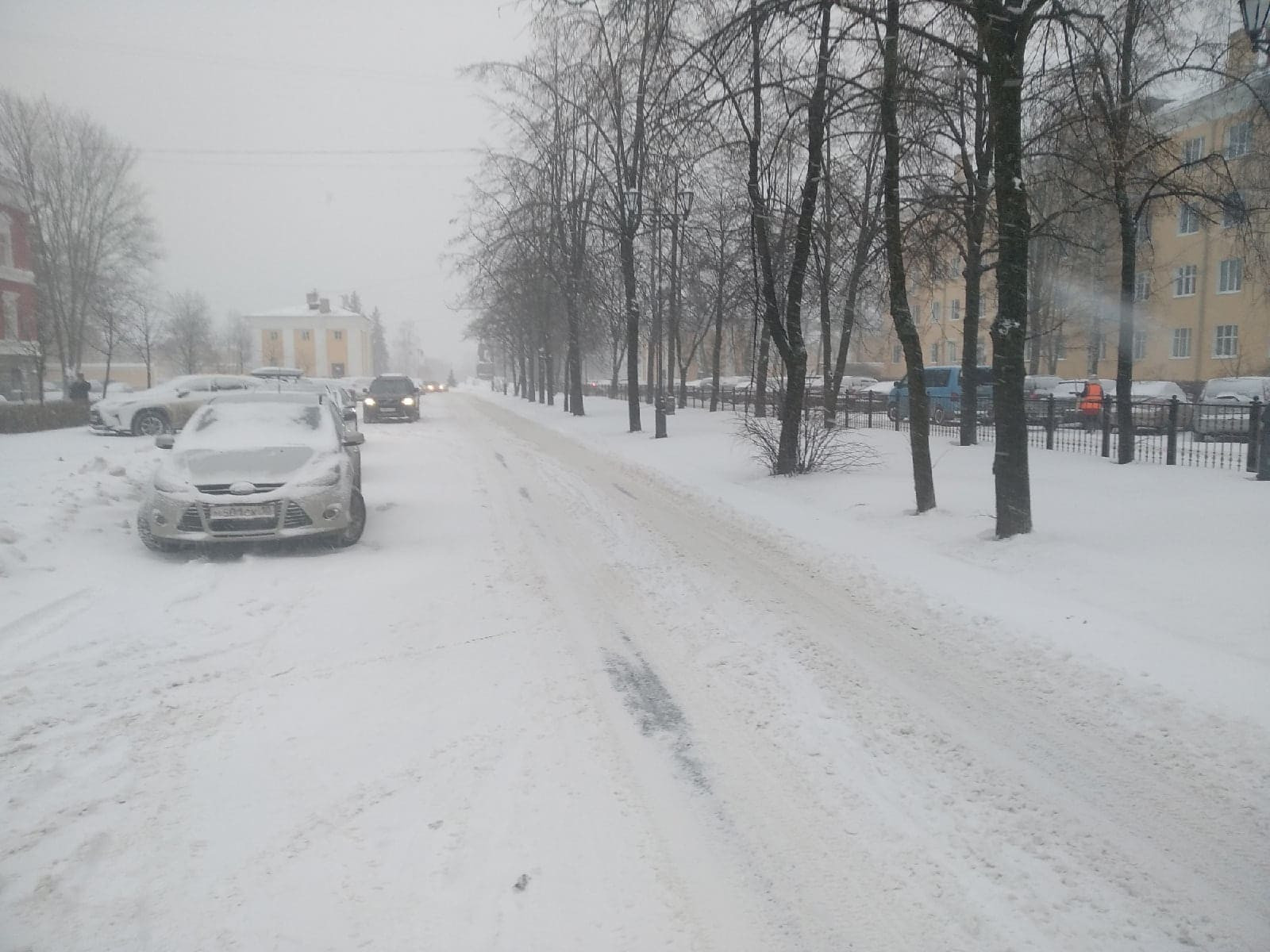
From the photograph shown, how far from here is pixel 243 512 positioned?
7.98 metres

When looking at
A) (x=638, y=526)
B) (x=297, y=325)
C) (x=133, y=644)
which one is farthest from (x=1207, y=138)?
(x=297, y=325)

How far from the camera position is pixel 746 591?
7234mm

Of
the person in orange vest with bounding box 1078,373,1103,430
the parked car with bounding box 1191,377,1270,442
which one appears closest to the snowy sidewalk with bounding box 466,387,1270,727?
the parked car with bounding box 1191,377,1270,442

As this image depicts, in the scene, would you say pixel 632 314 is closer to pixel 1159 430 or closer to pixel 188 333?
pixel 1159 430

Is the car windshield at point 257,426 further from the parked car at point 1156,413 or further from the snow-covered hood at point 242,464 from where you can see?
the parked car at point 1156,413

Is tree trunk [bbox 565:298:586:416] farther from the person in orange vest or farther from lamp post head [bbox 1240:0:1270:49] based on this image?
lamp post head [bbox 1240:0:1270:49]

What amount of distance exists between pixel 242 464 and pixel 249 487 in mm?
449

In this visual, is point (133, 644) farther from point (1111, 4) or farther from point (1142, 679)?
point (1111, 4)

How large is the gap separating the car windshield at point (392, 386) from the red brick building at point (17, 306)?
12.6 meters

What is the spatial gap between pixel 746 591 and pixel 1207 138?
2804cm

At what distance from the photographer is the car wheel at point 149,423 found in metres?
22.0

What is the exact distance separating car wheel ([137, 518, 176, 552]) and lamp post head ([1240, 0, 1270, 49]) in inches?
414

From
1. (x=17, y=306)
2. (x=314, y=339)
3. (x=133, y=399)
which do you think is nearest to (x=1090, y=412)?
(x=133, y=399)

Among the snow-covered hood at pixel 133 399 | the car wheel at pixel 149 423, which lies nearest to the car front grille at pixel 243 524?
the car wheel at pixel 149 423
